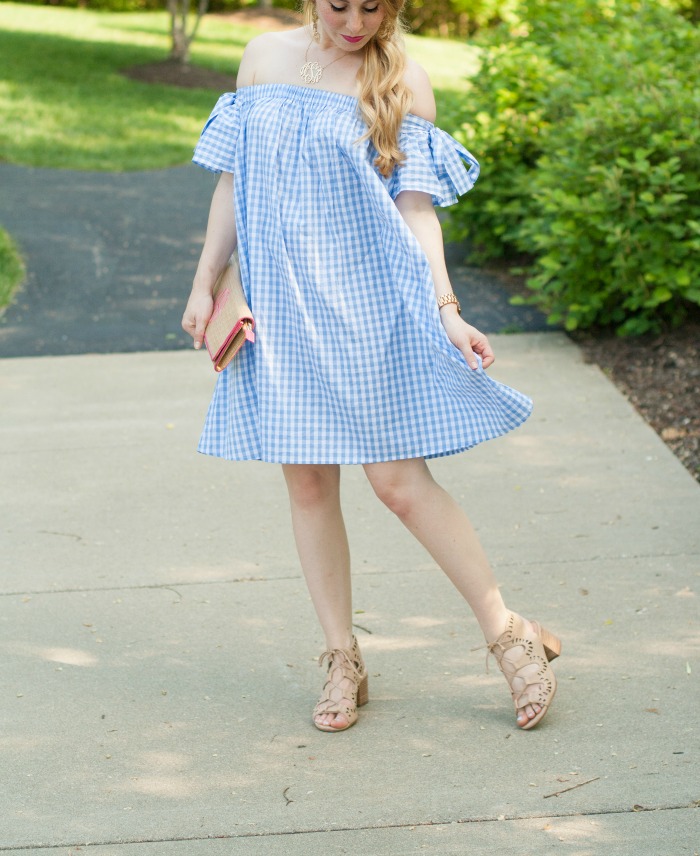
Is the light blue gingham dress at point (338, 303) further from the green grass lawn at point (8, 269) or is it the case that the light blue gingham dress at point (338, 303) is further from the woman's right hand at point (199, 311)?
the green grass lawn at point (8, 269)

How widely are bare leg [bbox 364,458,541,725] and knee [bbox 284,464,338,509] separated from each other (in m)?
0.13

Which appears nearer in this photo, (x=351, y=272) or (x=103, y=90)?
(x=351, y=272)

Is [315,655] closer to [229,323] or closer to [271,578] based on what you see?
[271,578]

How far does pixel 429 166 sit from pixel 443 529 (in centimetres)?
81

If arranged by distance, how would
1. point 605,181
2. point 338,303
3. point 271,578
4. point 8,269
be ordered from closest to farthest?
point 338,303 < point 271,578 < point 605,181 < point 8,269

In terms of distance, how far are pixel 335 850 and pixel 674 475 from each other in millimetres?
2380

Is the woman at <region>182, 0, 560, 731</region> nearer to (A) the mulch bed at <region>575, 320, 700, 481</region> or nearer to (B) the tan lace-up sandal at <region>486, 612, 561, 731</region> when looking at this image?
(B) the tan lace-up sandal at <region>486, 612, 561, 731</region>

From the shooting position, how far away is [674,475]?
4.38 metres

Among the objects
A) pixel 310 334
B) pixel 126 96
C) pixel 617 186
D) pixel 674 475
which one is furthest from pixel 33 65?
pixel 310 334

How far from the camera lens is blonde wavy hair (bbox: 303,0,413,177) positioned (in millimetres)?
2631

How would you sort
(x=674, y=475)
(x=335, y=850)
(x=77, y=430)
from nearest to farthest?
1. (x=335, y=850)
2. (x=674, y=475)
3. (x=77, y=430)

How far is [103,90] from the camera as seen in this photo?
14031 mm

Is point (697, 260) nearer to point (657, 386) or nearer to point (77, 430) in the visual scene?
point (657, 386)

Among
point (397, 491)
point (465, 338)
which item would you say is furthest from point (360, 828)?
point (465, 338)
